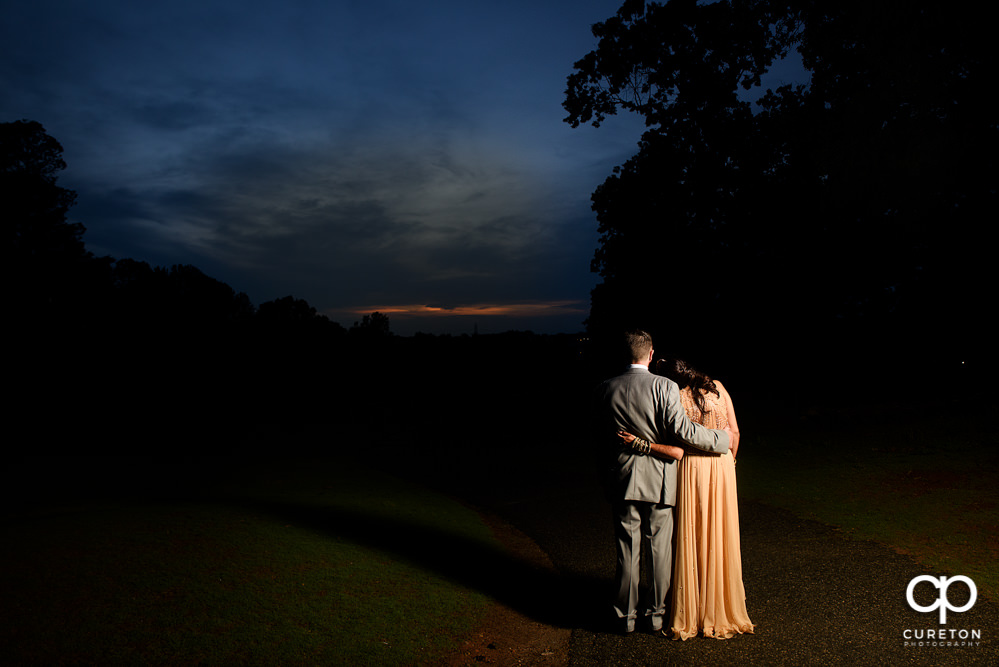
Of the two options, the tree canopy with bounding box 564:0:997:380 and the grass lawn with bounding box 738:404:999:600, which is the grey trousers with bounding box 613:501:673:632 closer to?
the grass lawn with bounding box 738:404:999:600

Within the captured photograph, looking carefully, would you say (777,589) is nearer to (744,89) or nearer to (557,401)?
(744,89)

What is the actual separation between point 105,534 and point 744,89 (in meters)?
21.6

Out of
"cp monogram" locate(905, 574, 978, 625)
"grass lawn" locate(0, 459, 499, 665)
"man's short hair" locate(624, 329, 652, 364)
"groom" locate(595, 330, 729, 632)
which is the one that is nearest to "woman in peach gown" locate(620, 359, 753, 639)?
"groom" locate(595, 330, 729, 632)

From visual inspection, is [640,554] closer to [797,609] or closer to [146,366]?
[797,609]

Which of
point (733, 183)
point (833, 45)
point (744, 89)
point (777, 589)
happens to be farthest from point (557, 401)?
point (777, 589)

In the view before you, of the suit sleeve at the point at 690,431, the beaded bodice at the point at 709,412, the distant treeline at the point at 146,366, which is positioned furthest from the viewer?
the distant treeline at the point at 146,366

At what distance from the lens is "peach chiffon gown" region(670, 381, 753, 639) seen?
4609mm

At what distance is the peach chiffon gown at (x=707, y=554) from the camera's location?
461 cm

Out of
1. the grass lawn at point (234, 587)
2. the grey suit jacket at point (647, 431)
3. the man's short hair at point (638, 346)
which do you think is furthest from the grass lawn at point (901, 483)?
the grass lawn at point (234, 587)

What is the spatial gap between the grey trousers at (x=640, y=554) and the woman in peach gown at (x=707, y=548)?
0.08m

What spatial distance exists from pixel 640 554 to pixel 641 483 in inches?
22.1

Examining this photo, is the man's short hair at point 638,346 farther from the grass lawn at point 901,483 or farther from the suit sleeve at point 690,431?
the grass lawn at point 901,483

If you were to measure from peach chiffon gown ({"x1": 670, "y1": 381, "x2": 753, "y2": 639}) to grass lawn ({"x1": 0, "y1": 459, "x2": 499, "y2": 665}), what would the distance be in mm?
1822

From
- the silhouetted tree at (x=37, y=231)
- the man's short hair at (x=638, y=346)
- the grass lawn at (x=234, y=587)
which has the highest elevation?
the silhouetted tree at (x=37, y=231)
